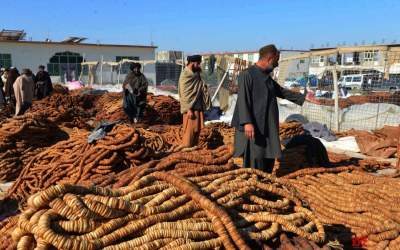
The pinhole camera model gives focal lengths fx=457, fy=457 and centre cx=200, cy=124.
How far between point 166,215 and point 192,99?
4.35 m

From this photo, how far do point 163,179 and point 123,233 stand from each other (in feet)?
1.90

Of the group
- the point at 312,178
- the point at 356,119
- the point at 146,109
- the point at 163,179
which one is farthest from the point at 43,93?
the point at 163,179

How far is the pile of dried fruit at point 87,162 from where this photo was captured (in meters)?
4.48

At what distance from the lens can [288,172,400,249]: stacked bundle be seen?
127 inches

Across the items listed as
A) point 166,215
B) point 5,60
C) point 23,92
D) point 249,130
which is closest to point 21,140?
point 249,130

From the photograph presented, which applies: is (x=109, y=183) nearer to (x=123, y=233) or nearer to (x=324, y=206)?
(x=123, y=233)

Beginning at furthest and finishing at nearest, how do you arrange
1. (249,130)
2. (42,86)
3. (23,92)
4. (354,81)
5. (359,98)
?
(354,81)
(359,98)
(42,86)
(23,92)
(249,130)

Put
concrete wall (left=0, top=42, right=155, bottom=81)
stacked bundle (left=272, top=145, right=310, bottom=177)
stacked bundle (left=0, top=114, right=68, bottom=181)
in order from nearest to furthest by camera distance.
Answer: stacked bundle (left=272, top=145, right=310, bottom=177)
stacked bundle (left=0, top=114, right=68, bottom=181)
concrete wall (left=0, top=42, right=155, bottom=81)

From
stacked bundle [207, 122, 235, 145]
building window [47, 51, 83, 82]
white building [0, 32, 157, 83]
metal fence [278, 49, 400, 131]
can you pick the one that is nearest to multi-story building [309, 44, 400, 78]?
metal fence [278, 49, 400, 131]

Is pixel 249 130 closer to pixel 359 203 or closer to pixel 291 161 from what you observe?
pixel 359 203

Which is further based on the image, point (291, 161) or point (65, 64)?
point (65, 64)

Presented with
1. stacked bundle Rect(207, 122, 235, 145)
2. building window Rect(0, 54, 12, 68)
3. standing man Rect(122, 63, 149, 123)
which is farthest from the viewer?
building window Rect(0, 54, 12, 68)

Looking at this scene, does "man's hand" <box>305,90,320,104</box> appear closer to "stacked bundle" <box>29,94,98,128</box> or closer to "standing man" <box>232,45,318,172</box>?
"stacked bundle" <box>29,94,98,128</box>

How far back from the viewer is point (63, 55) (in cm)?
3684
